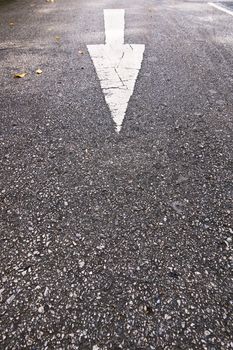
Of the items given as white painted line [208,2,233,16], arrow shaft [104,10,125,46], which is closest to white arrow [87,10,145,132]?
arrow shaft [104,10,125,46]

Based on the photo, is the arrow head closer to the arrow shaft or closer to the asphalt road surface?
the asphalt road surface

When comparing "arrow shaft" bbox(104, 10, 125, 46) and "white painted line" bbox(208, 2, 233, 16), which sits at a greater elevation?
"white painted line" bbox(208, 2, 233, 16)

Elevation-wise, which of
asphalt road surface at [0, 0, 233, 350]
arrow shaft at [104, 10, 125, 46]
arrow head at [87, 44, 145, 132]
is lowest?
asphalt road surface at [0, 0, 233, 350]

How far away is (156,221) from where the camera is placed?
1522mm

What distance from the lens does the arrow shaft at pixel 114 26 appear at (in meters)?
3.93

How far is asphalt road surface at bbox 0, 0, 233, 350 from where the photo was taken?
1.13 m

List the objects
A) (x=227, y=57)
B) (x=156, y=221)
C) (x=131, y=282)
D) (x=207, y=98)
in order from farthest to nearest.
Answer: (x=227, y=57) < (x=207, y=98) < (x=156, y=221) < (x=131, y=282)

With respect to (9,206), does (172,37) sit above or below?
above

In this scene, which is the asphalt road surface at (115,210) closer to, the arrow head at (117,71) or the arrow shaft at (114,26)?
the arrow head at (117,71)

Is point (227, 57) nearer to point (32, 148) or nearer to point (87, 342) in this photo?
point (32, 148)

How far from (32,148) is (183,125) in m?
1.22

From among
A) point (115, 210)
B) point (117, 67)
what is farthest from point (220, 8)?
point (115, 210)

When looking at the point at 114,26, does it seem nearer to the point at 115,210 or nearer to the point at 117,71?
the point at 117,71

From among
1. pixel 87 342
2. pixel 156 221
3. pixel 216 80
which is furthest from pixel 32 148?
pixel 216 80
